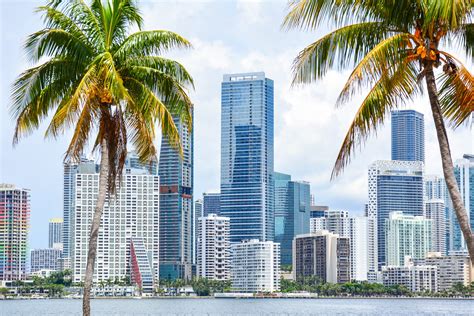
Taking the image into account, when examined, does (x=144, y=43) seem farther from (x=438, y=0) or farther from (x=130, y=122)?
(x=438, y=0)

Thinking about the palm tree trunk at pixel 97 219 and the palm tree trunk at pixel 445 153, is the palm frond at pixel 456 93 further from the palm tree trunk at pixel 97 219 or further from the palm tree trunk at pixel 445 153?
the palm tree trunk at pixel 97 219

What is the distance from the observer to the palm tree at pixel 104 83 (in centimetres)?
2291

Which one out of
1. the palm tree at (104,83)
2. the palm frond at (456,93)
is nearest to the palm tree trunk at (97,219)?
the palm tree at (104,83)

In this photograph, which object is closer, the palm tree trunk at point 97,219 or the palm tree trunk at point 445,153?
the palm tree trunk at point 445,153

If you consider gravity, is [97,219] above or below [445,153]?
below

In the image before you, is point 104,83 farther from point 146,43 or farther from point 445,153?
point 445,153

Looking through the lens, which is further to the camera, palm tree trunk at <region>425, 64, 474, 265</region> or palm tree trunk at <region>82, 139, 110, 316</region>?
palm tree trunk at <region>82, 139, 110, 316</region>

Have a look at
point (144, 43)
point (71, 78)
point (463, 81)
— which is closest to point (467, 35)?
point (463, 81)

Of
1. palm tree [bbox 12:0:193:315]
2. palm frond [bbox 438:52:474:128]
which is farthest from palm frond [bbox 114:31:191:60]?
palm frond [bbox 438:52:474:128]

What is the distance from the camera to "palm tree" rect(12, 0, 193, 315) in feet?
75.2

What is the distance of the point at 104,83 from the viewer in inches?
877

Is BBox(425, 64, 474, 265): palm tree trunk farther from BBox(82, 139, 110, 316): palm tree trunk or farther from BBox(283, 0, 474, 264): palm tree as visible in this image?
BBox(82, 139, 110, 316): palm tree trunk

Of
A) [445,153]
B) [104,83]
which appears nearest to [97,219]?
[104,83]

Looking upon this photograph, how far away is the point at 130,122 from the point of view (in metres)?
23.7
